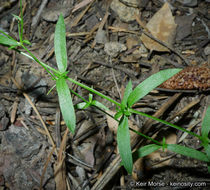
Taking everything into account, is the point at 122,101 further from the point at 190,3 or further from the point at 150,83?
the point at 190,3

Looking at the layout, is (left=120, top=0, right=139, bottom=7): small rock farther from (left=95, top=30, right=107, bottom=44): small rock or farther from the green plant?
the green plant

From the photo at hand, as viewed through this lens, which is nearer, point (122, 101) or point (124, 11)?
point (122, 101)

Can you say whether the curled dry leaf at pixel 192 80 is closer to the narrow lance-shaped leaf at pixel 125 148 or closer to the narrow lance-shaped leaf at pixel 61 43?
the narrow lance-shaped leaf at pixel 125 148

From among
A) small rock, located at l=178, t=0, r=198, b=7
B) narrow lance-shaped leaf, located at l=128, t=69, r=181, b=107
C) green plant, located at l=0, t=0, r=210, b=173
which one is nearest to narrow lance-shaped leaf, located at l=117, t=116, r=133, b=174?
green plant, located at l=0, t=0, r=210, b=173

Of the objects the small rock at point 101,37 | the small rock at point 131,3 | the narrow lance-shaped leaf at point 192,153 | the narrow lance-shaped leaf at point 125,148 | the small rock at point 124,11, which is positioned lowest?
the narrow lance-shaped leaf at point 192,153

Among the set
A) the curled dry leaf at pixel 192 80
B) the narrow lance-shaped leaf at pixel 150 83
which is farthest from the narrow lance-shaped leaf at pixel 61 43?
the curled dry leaf at pixel 192 80

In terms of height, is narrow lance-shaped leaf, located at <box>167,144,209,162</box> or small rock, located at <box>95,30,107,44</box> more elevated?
small rock, located at <box>95,30,107,44</box>

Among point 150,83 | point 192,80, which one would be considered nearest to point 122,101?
point 150,83
